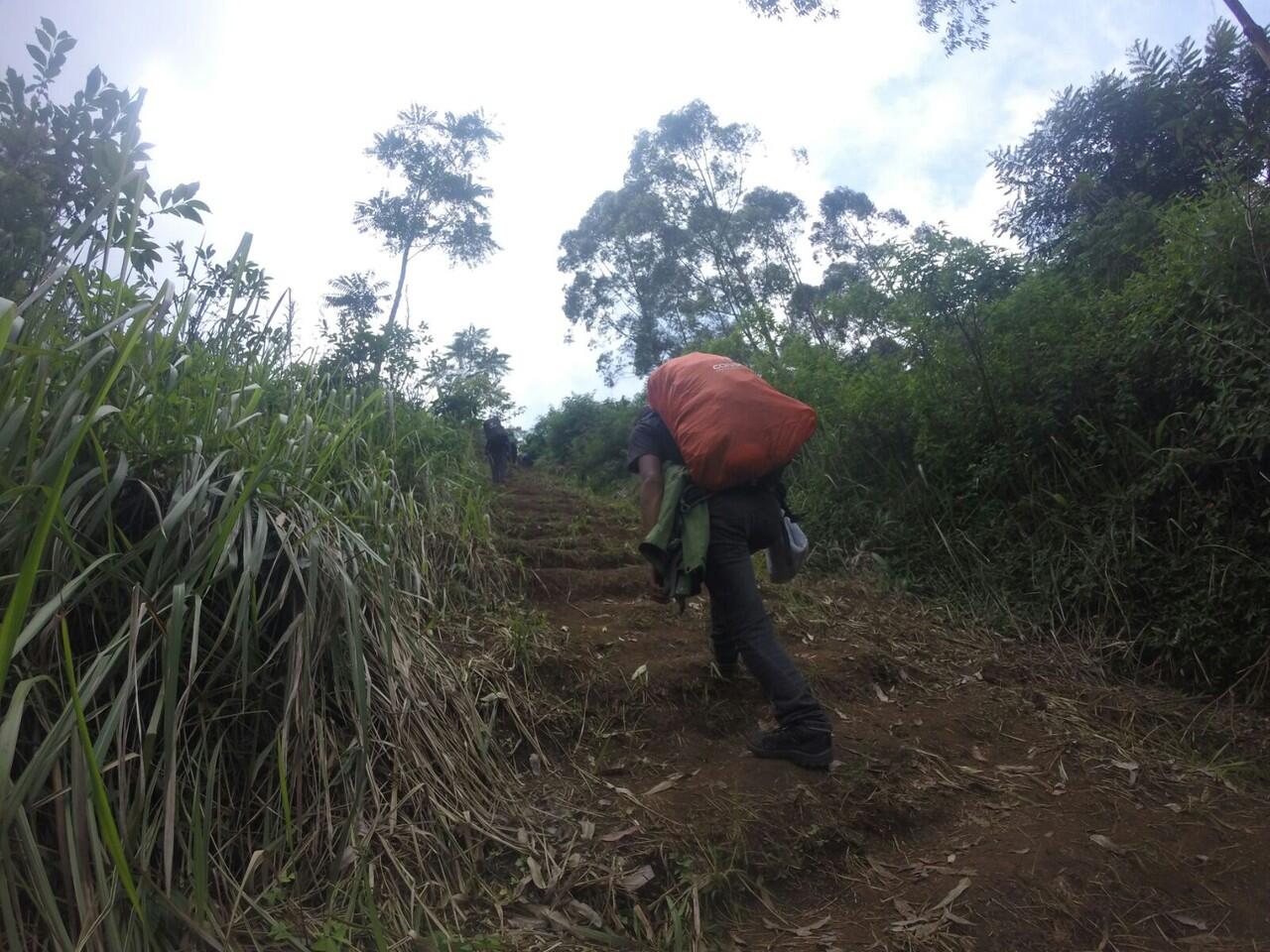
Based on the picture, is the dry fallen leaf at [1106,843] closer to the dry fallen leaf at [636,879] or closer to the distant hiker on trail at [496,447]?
the dry fallen leaf at [636,879]

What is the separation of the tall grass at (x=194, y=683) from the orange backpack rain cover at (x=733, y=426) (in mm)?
1058

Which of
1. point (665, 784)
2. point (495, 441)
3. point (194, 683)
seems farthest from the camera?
point (495, 441)

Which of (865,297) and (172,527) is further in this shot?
(865,297)

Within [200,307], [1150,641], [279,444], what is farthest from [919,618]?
[200,307]

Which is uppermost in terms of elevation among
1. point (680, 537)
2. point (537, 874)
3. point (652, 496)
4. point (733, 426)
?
point (733, 426)

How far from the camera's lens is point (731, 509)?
3070 mm

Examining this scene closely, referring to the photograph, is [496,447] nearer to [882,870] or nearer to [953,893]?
[882,870]

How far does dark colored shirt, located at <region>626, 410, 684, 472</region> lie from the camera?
3232 mm

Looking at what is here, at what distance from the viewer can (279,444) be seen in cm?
269

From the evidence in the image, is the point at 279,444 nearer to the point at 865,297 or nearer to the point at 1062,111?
the point at 865,297

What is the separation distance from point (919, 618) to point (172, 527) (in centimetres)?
368


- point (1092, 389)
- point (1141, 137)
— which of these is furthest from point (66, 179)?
point (1141, 137)

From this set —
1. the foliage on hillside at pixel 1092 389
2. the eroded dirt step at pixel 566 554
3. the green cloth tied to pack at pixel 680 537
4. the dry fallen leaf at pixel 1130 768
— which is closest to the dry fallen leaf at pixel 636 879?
the green cloth tied to pack at pixel 680 537

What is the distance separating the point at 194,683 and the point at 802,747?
5.84 ft
